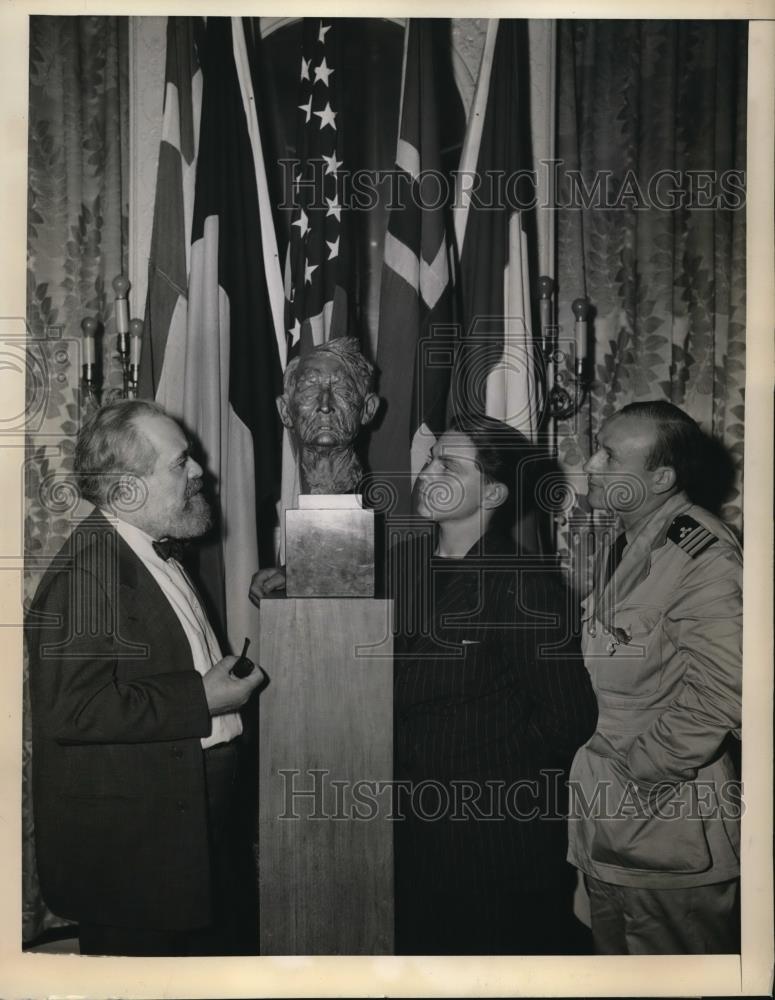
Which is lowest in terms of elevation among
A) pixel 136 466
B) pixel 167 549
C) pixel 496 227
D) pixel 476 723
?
pixel 476 723

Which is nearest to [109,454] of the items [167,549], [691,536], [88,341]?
[167,549]

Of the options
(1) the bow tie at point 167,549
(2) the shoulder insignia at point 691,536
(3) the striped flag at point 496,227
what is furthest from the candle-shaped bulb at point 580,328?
(1) the bow tie at point 167,549

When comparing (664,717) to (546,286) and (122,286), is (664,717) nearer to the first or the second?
(546,286)

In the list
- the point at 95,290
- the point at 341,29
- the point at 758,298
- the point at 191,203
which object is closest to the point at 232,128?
the point at 191,203

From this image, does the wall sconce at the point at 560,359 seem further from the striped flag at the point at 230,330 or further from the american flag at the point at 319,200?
the striped flag at the point at 230,330

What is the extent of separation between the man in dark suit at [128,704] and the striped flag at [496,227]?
0.98m

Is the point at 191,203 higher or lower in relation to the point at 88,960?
higher

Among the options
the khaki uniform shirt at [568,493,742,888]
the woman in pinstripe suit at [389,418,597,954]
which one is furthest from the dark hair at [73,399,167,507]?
the khaki uniform shirt at [568,493,742,888]

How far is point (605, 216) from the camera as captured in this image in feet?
9.87

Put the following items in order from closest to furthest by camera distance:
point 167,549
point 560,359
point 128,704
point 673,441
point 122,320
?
point 128,704 < point 167,549 < point 673,441 < point 122,320 < point 560,359

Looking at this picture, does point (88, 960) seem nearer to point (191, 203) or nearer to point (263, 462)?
point (263, 462)

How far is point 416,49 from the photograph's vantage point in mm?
2887

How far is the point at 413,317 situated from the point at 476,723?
117cm

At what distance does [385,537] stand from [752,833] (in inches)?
48.1
